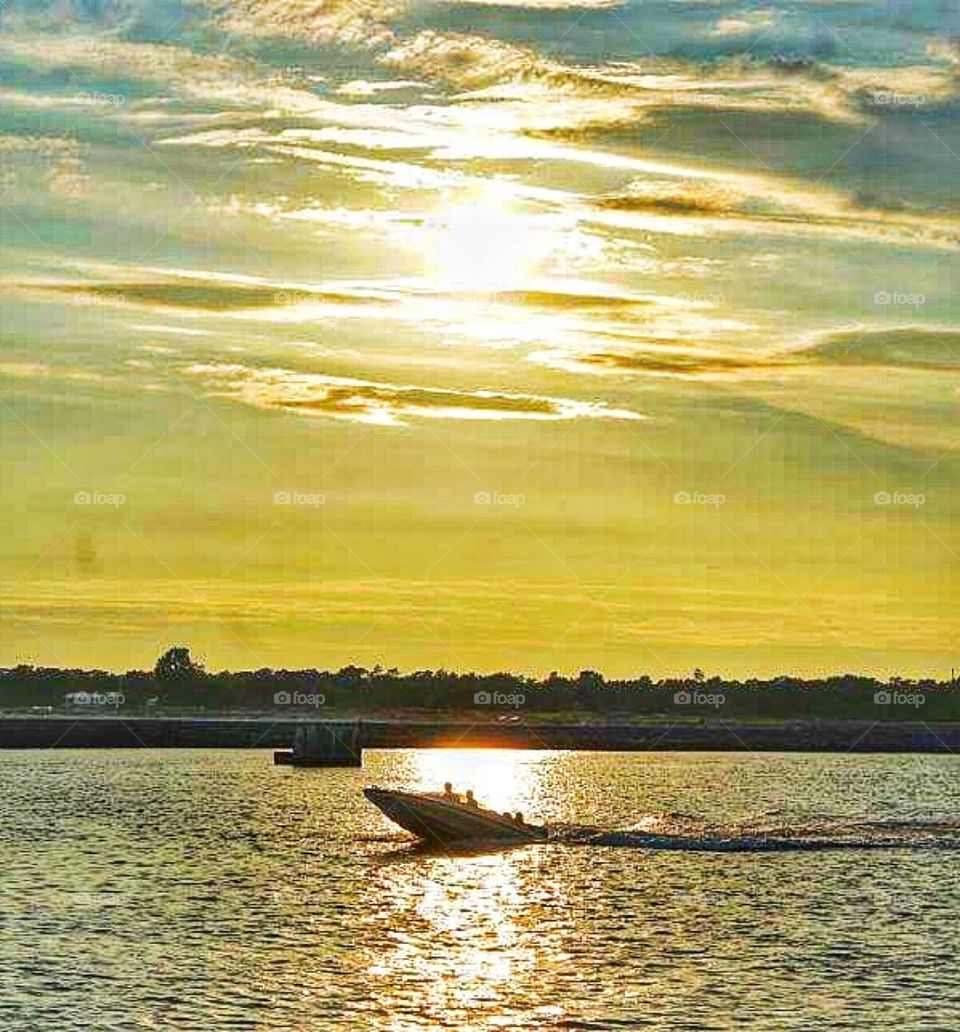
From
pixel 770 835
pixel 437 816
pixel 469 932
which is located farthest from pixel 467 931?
pixel 770 835

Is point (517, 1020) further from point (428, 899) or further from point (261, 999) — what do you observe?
point (428, 899)

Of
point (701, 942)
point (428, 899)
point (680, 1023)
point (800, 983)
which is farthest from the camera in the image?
point (428, 899)

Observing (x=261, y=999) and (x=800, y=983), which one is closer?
(x=261, y=999)

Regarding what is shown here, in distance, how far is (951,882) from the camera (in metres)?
112

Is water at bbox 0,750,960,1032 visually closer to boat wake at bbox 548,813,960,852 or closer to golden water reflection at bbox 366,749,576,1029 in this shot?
golden water reflection at bbox 366,749,576,1029

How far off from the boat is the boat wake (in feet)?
23.8

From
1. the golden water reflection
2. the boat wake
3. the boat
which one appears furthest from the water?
the boat

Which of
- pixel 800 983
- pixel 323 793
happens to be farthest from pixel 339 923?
pixel 323 793

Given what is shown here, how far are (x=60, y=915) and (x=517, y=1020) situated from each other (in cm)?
3258

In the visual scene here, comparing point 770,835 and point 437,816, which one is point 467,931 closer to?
point 437,816

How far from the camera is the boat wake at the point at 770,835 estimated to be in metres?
133

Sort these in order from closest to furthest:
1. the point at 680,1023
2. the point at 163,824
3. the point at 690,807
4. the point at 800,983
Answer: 1. the point at 680,1023
2. the point at 800,983
3. the point at 163,824
4. the point at 690,807

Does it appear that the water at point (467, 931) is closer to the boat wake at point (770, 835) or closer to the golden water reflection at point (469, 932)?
the golden water reflection at point (469, 932)

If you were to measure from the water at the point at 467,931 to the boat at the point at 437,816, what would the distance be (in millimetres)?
2044
